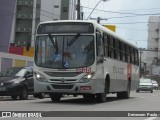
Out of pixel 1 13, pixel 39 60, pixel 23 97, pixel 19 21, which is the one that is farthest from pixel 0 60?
pixel 19 21

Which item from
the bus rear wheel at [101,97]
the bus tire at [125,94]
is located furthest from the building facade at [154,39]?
the bus rear wheel at [101,97]

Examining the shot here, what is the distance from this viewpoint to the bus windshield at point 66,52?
20.2m

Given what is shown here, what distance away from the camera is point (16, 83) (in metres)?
23.7

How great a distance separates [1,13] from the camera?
51.0m

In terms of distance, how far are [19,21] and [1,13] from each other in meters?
43.8

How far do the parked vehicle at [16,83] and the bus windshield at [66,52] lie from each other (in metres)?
2.97

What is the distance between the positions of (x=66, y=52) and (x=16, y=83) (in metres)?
4.52

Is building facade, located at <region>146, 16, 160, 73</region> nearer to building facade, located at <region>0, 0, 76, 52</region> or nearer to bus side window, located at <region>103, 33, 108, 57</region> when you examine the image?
building facade, located at <region>0, 0, 76, 52</region>

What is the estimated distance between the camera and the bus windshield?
20234 mm

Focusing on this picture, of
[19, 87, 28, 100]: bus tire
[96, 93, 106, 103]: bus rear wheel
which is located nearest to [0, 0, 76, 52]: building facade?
[19, 87, 28, 100]: bus tire

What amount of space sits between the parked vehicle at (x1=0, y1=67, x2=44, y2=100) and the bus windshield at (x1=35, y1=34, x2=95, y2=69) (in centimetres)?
297

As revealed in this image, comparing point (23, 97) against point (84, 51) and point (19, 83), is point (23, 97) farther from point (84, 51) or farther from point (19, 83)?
point (84, 51)

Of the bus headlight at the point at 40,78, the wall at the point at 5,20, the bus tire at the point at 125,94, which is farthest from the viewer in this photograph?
the wall at the point at 5,20

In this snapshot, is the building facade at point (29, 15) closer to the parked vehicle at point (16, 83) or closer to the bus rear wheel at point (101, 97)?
the parked vehicle at point (16, 83)
